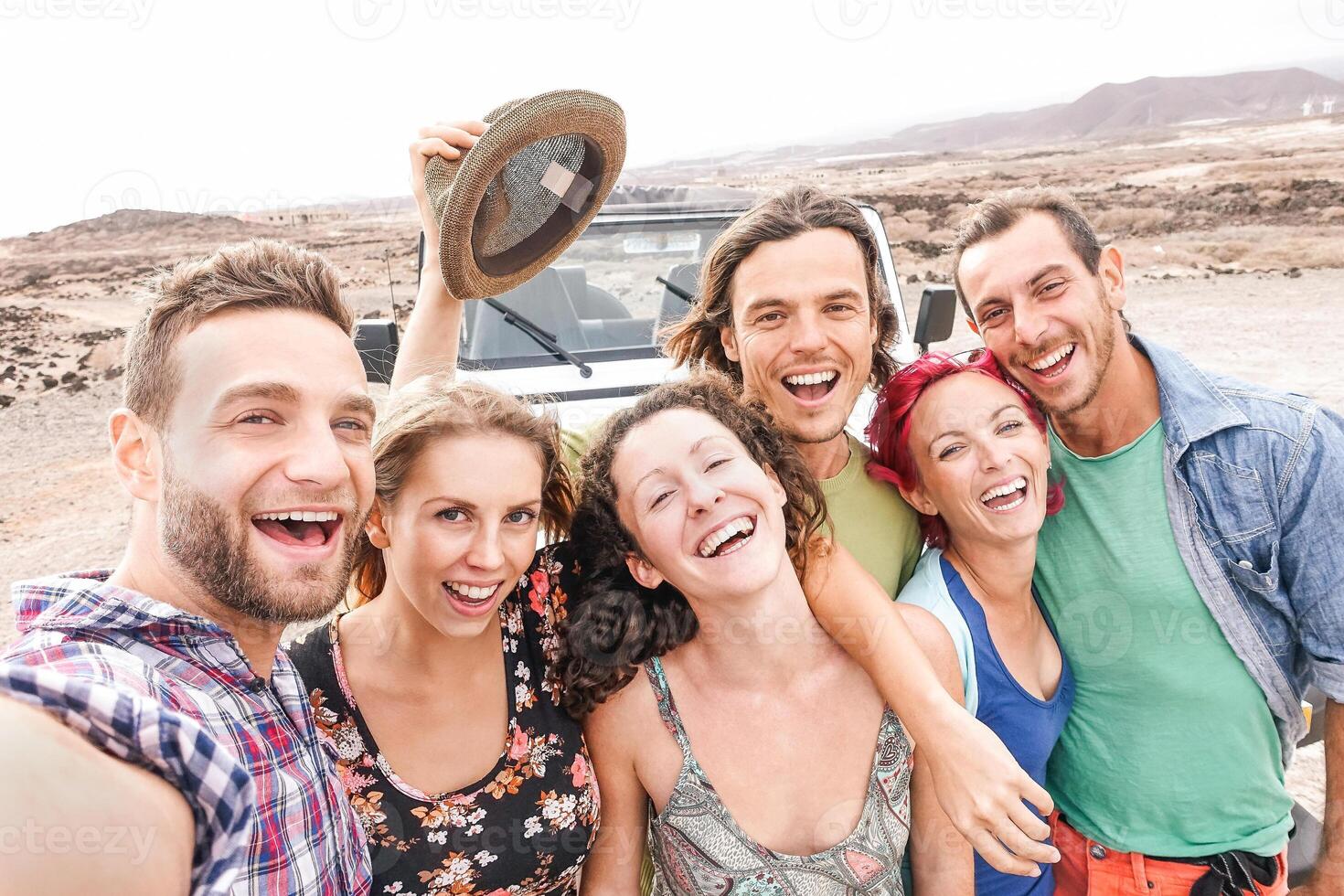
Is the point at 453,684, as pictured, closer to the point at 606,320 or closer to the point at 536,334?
the point at 536,334

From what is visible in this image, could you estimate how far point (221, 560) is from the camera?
134cm

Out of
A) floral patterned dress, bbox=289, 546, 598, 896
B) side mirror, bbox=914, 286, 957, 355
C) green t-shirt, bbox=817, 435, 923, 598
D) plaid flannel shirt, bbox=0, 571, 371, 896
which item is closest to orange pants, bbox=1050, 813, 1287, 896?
green t-shirt, bbox=817, 435, 923, 598

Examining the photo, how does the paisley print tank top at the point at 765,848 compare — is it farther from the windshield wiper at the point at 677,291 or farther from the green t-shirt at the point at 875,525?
the windshield wiper at the point at 677,291

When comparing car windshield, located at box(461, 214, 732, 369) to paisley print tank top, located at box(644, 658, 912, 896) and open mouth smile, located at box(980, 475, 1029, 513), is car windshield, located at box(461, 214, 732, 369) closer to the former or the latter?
open mouth smile, located at box(980, 475, 1029, 513)

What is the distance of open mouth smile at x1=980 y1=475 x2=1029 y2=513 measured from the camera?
201 cm

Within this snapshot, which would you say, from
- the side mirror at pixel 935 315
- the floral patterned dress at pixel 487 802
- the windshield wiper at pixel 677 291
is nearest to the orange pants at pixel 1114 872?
the floral patterned dress at pixel 487 802

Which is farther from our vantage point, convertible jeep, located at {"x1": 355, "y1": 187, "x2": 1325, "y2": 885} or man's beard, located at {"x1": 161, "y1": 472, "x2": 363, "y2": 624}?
convertible jeep, located at {"x1": 355, "y1": 187, "x2": 1325, "y2": 885}

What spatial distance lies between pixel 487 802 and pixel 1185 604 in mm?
1622

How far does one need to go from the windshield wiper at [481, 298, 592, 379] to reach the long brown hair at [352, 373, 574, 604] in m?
1.71

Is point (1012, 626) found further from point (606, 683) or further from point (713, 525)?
point (606, 683)

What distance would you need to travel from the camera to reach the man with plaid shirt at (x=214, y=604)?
3.23 ft

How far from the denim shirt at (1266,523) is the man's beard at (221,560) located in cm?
191

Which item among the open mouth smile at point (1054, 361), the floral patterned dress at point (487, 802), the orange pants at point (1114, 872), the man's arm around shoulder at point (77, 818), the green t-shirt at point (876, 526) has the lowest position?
the orange pants at point (1114, 872)

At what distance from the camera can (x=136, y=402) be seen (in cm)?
140
